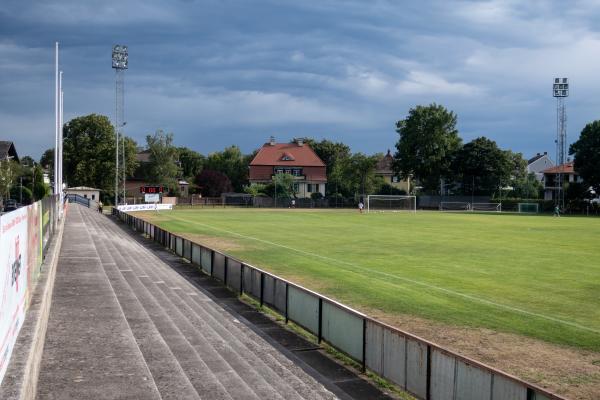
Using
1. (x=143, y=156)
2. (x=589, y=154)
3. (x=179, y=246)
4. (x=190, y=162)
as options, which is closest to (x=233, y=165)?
(x=190, y=162)

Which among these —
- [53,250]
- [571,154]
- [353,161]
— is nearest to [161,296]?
[53,250]

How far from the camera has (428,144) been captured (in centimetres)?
10525

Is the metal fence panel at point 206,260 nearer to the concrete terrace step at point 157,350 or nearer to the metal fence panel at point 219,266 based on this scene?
the metal fence panel at point 219,266

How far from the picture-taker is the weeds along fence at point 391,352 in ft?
24.9

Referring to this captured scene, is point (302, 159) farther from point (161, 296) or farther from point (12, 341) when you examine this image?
point (12, 341)

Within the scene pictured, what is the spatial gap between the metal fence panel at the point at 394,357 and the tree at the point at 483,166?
328ft

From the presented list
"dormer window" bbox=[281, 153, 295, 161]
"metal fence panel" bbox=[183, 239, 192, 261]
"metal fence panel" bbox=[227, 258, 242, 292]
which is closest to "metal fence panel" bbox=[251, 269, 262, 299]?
"metal fence panel" bbox=[227, 258, 242, 292]

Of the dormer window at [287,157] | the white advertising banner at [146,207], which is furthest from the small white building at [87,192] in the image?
the dormer window at [287,157]

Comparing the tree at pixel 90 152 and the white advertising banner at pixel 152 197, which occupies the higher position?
the tree at pixel 90 152

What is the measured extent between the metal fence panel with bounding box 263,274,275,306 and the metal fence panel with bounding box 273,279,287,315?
0.78 ft

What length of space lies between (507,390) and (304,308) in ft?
22.5

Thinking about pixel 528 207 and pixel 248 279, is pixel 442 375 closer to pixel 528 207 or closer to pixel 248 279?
pixel 248 279

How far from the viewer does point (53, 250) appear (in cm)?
2325

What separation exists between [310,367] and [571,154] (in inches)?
3578
